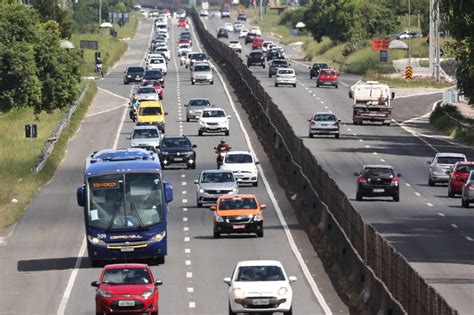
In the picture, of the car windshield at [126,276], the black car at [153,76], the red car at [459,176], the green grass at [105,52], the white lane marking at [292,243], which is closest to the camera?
the car windshield at [126,276]

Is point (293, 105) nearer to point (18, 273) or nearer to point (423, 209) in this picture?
point (423, 209)

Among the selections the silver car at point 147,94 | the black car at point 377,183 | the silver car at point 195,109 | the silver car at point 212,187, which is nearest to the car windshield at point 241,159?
the silver car at point 212,187

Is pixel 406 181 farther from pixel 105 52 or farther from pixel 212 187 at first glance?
pixel 105 52

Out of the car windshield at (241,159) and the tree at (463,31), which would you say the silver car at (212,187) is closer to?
the car windshield at (241,159)

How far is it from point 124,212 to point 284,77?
→ 78041 millimetres

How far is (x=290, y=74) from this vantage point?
123562 mm

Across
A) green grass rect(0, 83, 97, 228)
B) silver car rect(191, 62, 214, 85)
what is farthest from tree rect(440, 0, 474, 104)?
silver car rect(191, 62, 214, 85)

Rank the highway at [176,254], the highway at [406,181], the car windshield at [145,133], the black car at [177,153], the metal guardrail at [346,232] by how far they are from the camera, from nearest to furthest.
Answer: the metal guardrail at [346,232] → the highway at [176,254] → the highway at [406,181] → the black car at [177,153] → the car windshield at [145,133]

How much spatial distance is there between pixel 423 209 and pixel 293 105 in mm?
49012

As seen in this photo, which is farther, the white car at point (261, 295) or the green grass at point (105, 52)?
the green grass at point (105, 52)

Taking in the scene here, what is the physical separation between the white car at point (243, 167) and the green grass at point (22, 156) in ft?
27.5

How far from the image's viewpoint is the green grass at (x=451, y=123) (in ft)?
299

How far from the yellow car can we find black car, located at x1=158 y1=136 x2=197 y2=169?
15323 mm

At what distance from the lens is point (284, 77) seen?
122188mm
